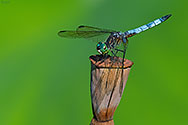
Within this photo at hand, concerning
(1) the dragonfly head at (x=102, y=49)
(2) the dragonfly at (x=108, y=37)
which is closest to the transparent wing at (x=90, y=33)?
(2) the dragonfly at (x=108, y=37)

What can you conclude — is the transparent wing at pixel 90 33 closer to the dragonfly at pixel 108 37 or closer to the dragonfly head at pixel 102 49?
the dragonfly at pixel 108 37

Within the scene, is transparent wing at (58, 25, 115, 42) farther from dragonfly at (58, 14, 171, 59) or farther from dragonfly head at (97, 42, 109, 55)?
dragonfly head at (97, 42, 109, 55)

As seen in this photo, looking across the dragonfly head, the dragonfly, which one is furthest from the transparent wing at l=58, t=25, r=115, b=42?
the dragonfly head

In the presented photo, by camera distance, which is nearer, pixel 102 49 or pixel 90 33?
pixel 102 49

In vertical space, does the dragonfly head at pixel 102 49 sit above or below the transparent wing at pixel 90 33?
below

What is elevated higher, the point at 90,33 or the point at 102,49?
the point at 90,33

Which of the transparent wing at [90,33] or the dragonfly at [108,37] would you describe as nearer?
the dragonfly at [108,37]

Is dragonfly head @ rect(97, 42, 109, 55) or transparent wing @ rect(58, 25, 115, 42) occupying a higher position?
transparent wing @ rect(58, 25, 115, 42)

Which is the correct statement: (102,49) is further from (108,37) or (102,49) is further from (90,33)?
(90,33)

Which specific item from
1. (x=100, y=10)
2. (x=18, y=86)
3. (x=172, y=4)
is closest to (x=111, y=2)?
(x=100, y=10)

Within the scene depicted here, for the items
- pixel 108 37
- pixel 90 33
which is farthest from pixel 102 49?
pixel 90 33

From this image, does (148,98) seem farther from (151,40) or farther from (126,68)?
(126,68)

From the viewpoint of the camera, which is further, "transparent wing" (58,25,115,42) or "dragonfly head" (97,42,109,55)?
"transparent wing" (58,25,115,42)
